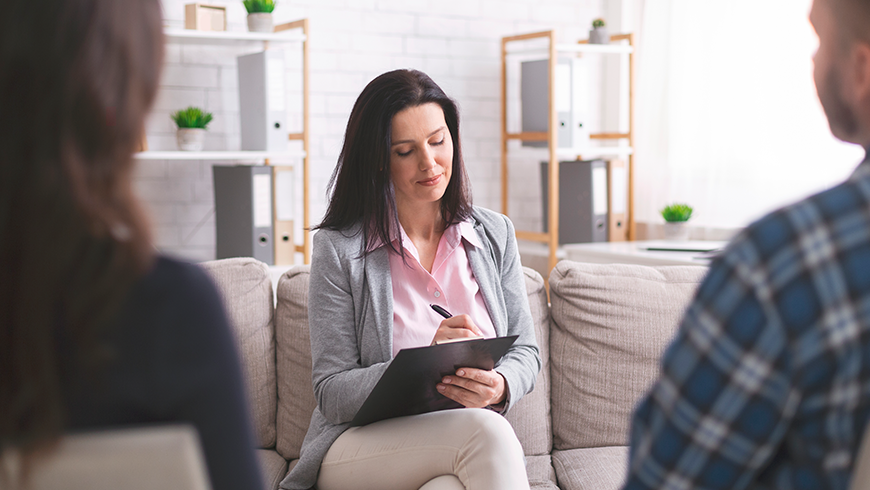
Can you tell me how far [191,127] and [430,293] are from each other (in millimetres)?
1481

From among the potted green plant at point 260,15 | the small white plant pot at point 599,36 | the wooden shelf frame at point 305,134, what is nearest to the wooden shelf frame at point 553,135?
the small white plant pot at point 599,36

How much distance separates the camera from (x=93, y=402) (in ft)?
1.71

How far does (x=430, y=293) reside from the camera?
5.41ft

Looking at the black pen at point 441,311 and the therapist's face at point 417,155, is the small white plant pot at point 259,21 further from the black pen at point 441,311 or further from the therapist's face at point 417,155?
the black pen at point 441,311

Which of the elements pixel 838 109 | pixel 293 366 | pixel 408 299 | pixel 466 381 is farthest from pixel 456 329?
pixel 838 109

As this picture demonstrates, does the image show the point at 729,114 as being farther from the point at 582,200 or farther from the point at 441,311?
the point at 441,311

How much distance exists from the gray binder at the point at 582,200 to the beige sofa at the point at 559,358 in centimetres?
129

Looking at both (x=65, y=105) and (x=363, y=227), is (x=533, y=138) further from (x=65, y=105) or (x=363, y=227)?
(x=65, y=105)

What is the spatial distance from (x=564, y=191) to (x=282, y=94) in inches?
51.2

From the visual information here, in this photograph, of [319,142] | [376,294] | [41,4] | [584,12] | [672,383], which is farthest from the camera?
[584,12]

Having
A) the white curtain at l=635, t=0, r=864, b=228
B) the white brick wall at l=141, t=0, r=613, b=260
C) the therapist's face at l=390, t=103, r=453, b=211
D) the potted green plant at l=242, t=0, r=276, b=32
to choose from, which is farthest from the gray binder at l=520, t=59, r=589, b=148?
the therapist's face at l=390, t=103, r=453, b=211

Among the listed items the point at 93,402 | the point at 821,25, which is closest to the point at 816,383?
the point at 821,25

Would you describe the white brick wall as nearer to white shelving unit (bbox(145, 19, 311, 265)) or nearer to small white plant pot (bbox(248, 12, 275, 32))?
white shelving unit (bbox(145, 19, 311, 265))

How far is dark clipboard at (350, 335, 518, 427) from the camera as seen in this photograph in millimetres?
1254
